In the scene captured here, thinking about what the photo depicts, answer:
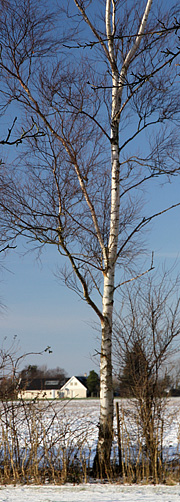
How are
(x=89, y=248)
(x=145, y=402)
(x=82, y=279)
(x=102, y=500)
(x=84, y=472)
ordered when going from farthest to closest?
(x=89, y=248)
(x=82, y=279)
(x=145, y=402)
(x=84, y=472)
(x=102, y=500)

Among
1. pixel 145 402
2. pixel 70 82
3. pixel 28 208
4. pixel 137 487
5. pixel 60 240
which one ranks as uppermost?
pixel 70 82

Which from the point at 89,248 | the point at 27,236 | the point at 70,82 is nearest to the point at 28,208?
the point at 27,236

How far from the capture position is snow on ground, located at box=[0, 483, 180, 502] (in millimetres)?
5149

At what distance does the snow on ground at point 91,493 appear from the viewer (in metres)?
Answer: 5.15

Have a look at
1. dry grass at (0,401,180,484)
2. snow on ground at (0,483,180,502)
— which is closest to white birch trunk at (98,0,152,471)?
dry grass at (0,401,180,484)

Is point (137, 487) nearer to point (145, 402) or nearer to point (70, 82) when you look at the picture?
point (145, 402)

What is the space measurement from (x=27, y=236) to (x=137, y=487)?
145 inches

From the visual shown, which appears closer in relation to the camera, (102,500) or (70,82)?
(102,500)

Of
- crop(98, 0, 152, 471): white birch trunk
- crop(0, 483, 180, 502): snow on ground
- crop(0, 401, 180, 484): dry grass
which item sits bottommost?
crop(0, 483, 180, 502): snow on ground

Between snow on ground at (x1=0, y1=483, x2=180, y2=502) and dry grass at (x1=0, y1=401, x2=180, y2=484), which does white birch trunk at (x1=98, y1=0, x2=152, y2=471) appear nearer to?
dry grass at (x1=0, y1=401, x2=180, y2=484)

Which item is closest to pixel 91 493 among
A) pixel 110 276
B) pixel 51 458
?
pixel 51 458

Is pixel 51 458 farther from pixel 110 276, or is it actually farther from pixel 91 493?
pixel 110 276

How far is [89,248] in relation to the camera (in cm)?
822

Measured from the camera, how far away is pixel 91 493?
18.2 feet
